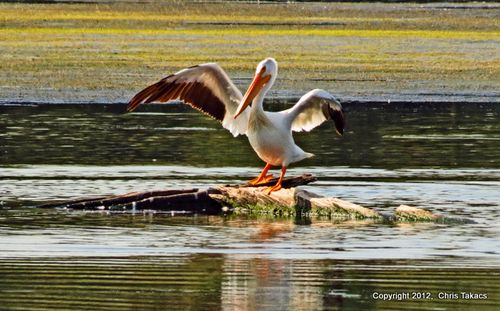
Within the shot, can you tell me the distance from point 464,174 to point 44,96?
13.1m

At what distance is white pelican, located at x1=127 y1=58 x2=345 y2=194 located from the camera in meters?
14.6

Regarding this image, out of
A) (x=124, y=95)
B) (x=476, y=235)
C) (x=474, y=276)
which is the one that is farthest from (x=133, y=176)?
(x=124, y=95)

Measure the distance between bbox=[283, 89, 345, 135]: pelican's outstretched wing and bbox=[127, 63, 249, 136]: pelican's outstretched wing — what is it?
1.54 feet

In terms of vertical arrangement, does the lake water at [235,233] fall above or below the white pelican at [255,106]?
below

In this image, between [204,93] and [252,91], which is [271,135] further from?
[204,93]

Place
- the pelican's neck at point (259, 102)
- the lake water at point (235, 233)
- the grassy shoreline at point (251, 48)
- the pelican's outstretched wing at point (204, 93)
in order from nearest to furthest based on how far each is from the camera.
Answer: the lake water at point (235, 233) → the pelican's neck at point (259, 102) → the pelican's outstretched wing at point (204, 93) → the grassy shoreline at point (251, 48)

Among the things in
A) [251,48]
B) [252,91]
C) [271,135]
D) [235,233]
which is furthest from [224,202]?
[251,48]

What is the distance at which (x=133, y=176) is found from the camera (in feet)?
58.5

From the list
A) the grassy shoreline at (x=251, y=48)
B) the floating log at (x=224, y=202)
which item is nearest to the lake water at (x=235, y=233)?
the floating log at (x=224, y=202)

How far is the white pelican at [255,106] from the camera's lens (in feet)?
47.8

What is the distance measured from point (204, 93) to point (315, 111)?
3.40 feet

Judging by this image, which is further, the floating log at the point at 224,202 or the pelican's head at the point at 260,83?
the floating log at the point at 224,202

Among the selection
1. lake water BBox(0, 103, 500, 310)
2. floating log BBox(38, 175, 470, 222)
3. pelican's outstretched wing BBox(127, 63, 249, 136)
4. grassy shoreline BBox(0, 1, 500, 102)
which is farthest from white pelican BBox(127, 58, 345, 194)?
grassy shoreline BBox(0, 1, 500, 102)

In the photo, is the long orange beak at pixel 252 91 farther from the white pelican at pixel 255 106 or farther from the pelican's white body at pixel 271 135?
the pelican's white body at pixel 271 135
